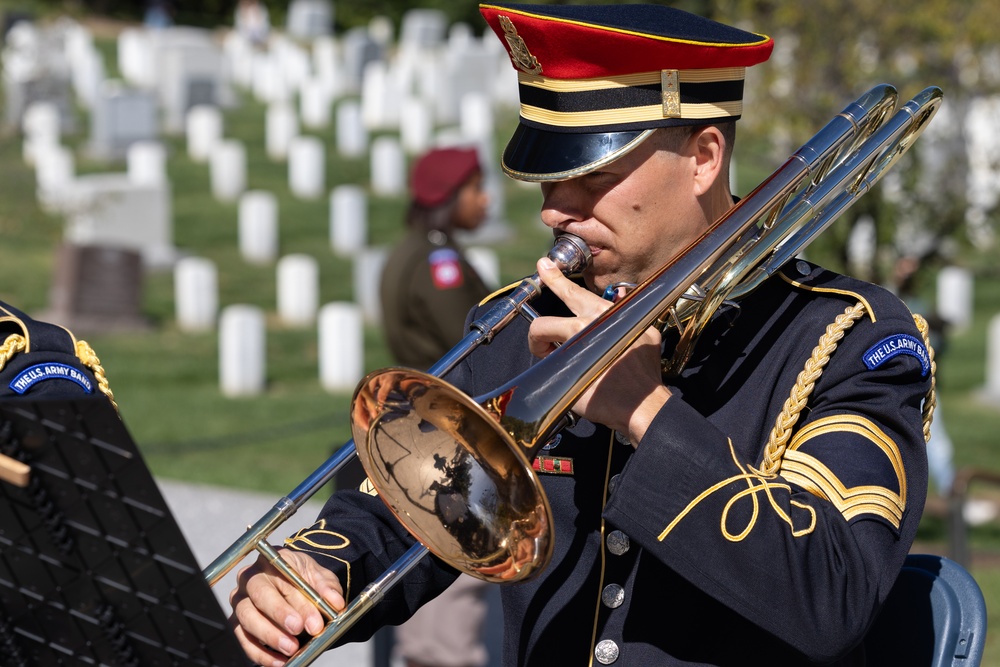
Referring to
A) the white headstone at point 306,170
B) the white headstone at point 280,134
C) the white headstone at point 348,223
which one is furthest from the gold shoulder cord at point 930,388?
the white headstone at point 280,134

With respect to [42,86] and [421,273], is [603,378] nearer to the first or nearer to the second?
[421,273]

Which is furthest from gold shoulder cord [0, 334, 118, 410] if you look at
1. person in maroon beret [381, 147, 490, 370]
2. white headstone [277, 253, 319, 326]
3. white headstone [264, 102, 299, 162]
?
white headstone [264, 102, 299, 162]

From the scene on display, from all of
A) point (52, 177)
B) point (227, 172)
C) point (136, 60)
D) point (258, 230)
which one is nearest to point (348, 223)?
point (258, 230)

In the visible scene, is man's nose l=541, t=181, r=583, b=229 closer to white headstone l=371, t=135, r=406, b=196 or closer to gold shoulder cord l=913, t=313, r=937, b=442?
gold shoulder cord l=913, t=313, r=937, b=442

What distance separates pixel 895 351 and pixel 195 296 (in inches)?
413

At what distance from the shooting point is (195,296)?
40.1 ft

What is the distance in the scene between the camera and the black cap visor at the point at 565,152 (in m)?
2.32

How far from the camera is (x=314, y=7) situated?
3006 centimetres

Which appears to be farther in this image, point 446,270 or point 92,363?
point 446,270

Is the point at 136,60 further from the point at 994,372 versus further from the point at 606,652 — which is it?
the point at 606,652

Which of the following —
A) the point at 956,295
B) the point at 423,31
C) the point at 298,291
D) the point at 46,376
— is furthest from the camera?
Result: the point at 423,31

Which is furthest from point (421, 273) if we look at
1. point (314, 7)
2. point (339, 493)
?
point (314, 7)

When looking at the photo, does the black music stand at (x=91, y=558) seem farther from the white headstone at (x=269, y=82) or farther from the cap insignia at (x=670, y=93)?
the white headstone at (x=269, y=82)

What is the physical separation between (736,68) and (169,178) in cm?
1555
